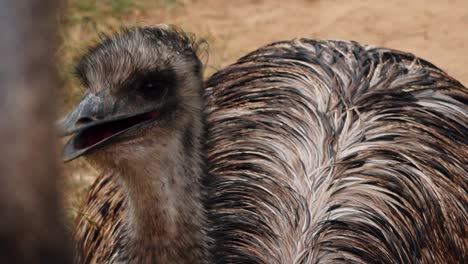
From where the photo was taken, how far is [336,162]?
2.29 m

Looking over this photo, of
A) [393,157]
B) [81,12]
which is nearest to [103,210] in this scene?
[393,157]

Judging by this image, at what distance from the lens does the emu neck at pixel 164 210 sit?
1831 millimetres

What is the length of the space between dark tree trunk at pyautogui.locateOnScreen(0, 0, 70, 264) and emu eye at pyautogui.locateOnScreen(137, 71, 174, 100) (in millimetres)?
1540

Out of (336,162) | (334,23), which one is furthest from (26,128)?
(334,23)

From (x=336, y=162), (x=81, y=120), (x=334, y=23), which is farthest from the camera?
(x=334, y=23)

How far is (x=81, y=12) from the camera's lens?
483cm

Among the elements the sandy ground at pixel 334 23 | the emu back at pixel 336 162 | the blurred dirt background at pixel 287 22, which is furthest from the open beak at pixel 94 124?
the sandy ground at pixel 334 23

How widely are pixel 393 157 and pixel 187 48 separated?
633 mm

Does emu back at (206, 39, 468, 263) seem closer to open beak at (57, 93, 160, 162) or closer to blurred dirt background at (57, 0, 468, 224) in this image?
open beak at (57, 93, 160, 162)

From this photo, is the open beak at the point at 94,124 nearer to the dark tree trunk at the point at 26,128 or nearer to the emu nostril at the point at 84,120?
the emu nostril at the point at 84,120

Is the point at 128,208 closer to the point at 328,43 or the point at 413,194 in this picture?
the point at 413,194

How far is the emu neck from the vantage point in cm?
183

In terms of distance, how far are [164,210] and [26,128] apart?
157cm

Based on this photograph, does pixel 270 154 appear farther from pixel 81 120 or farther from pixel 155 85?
pixel 81 120
